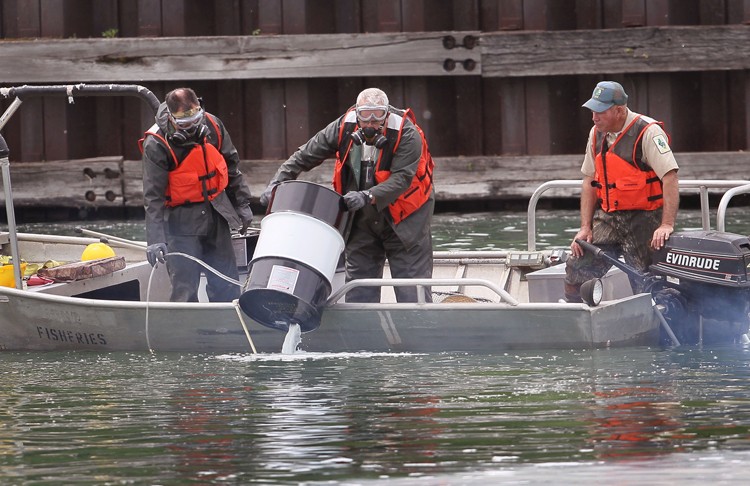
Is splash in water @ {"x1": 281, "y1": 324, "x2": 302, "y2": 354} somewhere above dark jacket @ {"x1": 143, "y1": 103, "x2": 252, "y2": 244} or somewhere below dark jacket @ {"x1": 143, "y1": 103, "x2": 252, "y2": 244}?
below

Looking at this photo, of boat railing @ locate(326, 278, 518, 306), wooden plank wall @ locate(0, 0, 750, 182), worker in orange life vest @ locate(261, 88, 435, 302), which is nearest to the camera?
boat railing @ locate(326, 278, 518, 306)

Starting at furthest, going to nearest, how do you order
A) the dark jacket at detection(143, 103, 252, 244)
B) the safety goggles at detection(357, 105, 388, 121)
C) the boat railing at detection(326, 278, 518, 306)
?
the dark jacket at detection(143, 103, 252, 244) < the safety goggles at detection(357, 105, 388, 121) < the boat railing at detection(326, 278, 518, 306)

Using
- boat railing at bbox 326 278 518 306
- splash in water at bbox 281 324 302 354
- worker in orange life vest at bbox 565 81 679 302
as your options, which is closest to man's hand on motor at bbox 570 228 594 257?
worker in orange life vest at bbox 565 81 679 302

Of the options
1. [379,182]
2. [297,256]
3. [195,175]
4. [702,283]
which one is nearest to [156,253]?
[195,175]

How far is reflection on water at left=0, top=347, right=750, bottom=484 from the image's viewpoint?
6582mm

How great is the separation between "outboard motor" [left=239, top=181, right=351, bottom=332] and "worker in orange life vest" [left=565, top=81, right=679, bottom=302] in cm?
151

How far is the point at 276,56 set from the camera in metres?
15.4

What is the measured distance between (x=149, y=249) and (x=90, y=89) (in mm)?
1502

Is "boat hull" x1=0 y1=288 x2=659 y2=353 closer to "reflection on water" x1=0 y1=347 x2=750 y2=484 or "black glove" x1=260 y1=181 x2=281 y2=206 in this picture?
"reflection on water" x1=0 y1=347 x2=750 y2=484

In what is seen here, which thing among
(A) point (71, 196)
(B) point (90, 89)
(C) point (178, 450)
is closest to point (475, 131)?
(A) point (71, 196)

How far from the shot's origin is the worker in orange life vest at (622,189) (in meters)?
9.09

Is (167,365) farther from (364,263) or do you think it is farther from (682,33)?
(682,33)

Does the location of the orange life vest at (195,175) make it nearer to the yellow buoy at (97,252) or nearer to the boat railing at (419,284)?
the boat railing at (419,284)

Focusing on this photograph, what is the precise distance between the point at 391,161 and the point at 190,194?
4.43 ft
